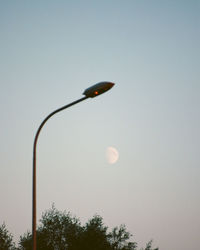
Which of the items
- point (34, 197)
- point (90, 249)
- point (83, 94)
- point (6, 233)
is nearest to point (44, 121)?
point (83, 94)

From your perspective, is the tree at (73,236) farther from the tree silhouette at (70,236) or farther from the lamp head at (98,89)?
the lamp head at (98,89)

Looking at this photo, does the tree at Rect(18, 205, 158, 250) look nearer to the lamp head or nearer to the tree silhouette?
the tree silhouette

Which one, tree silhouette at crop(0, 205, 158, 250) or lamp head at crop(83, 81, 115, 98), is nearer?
lamp head at crop(83, 81, 115, 98)

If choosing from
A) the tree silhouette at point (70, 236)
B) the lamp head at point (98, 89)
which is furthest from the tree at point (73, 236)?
the lamp head at point (98, 89)

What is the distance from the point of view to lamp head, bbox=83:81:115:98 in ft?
34.9

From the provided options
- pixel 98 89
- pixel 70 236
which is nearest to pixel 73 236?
pixel 70 236

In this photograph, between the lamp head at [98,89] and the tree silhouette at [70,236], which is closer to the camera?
the lamp head at [98,89]

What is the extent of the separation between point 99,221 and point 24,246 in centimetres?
1170

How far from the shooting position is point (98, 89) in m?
10.7

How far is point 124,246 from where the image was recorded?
51.3 m

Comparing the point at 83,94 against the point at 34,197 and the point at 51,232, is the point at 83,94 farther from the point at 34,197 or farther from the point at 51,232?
the point at 51,232

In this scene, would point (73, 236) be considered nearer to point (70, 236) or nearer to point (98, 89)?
point (70, 236)

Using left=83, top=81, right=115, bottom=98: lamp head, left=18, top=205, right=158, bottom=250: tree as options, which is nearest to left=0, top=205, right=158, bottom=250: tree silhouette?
left=18, top=205, right=158, bottom=250: tree

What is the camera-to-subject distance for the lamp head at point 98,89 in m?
10.6
